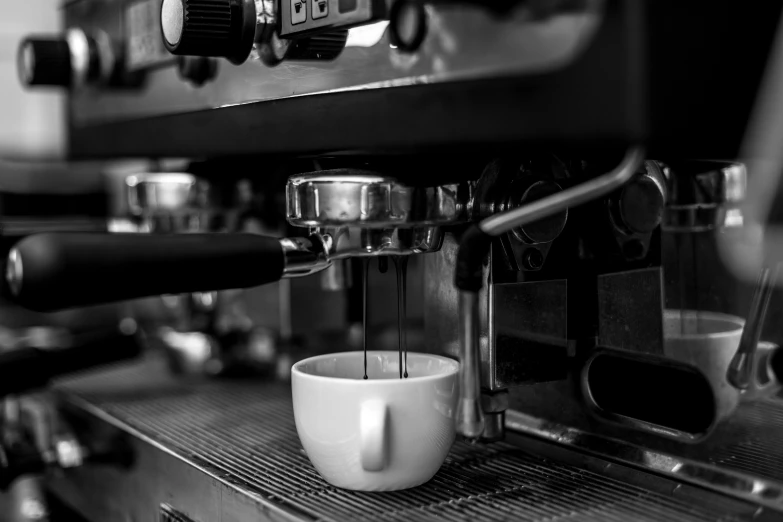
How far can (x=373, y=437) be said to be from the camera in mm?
419

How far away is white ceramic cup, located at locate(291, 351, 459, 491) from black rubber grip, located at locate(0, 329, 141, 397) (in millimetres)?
271

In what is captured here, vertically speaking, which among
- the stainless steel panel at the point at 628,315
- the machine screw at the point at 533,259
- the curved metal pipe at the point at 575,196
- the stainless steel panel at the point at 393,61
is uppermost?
the stainless steel panel at the point at 393,61

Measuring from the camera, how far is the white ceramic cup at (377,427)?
42 cm

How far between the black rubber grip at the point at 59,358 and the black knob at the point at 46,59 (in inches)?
7.8

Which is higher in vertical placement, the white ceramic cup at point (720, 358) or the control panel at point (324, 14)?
the control panel at point (324, 14)

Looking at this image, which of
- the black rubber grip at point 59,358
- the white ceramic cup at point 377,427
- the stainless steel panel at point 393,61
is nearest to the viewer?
the stainless steel panel at point 393,61

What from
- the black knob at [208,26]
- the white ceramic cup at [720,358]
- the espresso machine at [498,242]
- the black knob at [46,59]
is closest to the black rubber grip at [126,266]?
the espresso machine at [498,242]

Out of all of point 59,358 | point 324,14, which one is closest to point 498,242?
point 324,14

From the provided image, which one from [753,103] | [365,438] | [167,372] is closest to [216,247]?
[365,438]

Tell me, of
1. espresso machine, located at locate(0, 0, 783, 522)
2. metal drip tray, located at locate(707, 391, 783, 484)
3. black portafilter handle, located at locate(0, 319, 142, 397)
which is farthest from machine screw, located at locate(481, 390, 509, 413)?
black portafilter handle, located at locate(0, 319, 142, 397)

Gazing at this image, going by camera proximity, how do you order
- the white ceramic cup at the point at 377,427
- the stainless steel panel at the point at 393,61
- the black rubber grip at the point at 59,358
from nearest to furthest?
the stainless steel panel at the point at 393,61 < the white ceramic cup at the point at 377,427 < the black rubber grip at the point at 59,358

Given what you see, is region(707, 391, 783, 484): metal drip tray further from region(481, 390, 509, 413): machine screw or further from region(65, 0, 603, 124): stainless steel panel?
region(65, 0, 603, 124): stainless steel panel

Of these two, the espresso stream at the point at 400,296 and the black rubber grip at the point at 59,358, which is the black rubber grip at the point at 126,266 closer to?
the espresso stream at the point at 400,296

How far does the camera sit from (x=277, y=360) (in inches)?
27.7
